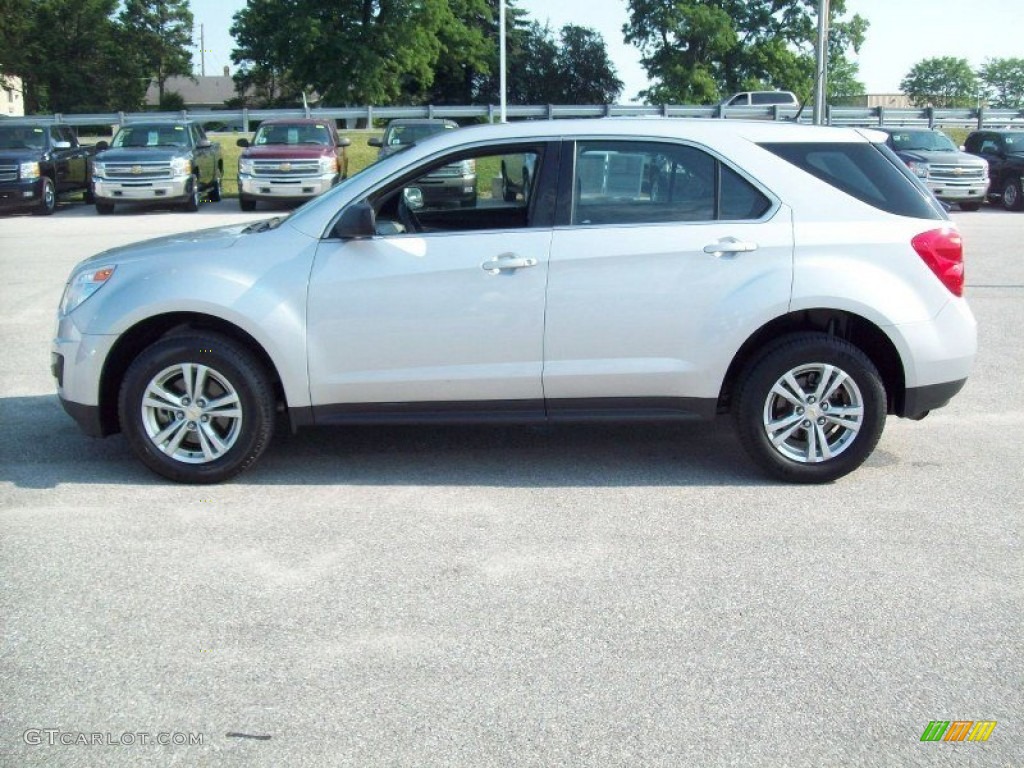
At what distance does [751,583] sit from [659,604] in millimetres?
443

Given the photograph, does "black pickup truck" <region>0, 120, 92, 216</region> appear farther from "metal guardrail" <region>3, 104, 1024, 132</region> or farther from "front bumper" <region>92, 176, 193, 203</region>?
"metal guardrail" <region>3, 104, 1024, 132</region>

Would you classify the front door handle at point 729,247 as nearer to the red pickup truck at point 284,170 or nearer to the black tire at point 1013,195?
the red pickup truck at point 284,170

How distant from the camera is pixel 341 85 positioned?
58.6 m

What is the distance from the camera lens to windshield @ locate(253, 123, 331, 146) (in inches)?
966

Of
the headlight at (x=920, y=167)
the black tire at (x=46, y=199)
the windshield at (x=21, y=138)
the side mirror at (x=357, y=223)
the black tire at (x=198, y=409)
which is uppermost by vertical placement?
the windshield at (x=21, y=138)

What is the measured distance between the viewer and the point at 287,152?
23594mm

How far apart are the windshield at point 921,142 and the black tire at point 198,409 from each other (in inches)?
900

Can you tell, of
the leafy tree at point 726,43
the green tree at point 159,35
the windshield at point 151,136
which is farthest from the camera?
the green tree at point 159,35

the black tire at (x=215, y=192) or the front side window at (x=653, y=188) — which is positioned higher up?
the front side window at (x=653, y=188)

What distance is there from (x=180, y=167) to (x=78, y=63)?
58.9m

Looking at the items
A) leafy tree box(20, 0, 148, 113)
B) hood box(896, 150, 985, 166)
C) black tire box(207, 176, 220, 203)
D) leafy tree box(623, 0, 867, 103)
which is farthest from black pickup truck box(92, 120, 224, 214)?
leafy tree box(20, 0, 148, 113)

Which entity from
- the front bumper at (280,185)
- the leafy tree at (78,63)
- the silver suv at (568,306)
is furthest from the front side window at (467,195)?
the leafy tree at (78,63)

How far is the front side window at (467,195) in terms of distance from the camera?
5.84 meters

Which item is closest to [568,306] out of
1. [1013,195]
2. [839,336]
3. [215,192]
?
[839,336]
